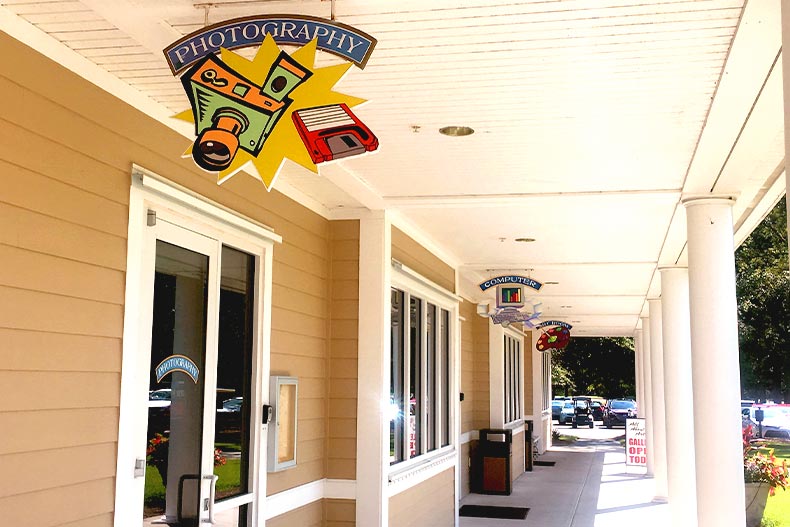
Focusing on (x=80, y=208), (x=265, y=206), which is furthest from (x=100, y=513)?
(x=265, y=206)

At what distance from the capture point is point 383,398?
270 inches

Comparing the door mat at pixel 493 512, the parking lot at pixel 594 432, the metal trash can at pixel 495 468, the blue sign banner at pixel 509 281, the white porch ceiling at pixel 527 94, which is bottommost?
the door mat at pixel 493 512

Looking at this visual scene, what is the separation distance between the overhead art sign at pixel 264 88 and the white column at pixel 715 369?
154 inches

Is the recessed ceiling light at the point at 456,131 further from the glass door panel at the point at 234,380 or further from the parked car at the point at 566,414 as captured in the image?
the parked car at the point at 566,414

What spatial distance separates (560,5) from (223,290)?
2804 millimetres

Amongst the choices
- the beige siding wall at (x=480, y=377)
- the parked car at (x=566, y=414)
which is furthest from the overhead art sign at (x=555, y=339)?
the parked car at (x=566, y=414)

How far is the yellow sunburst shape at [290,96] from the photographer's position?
2.81 metres

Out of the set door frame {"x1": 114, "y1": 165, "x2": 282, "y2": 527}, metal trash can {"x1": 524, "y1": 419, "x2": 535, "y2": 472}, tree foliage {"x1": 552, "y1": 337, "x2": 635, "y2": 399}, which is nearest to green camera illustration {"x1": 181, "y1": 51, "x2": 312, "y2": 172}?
door frame {"x1": 114, "y1": 165, "x2": 282, "y2": 527}

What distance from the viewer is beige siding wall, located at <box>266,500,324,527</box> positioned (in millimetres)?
5886

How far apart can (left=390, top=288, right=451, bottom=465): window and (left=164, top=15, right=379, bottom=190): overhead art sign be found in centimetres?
470

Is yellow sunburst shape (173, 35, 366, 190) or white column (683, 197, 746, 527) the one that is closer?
yellow sunburst shape (173, 35, 366, 190)

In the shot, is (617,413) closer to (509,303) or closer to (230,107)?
(509,303)

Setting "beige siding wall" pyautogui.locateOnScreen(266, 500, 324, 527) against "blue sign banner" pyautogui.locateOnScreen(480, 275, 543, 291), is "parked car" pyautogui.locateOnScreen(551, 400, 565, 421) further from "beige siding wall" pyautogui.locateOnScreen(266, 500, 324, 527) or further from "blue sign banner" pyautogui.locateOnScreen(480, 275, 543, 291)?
"beige siding wall" pyautogui.locateOnScreen(266, 500, 324, 527)

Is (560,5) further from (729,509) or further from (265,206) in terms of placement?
(729,509)
